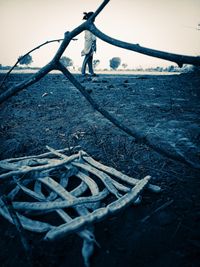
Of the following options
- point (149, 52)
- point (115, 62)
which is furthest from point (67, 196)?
point (115, 62)

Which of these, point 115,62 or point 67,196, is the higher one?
point 67,196

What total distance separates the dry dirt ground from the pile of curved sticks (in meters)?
0.14

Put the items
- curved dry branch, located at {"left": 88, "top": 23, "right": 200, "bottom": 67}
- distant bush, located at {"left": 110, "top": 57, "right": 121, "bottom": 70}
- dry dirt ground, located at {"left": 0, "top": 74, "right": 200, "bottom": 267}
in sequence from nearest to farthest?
curved dry branch, located at {"left": 88, "top": 23, "right": 200, "bottom": 67}
dry dirt ground, located at {"left": 0, "top": 74, "right": 200, "bottom": 267}
distant bush, located at {"left": 110, "top": 57, "right": 121, "bottom": 70}

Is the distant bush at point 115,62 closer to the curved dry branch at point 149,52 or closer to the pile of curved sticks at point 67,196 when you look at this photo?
the pile of curved sticks at point 67,196

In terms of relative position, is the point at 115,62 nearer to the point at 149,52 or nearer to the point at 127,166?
the point at 127,166

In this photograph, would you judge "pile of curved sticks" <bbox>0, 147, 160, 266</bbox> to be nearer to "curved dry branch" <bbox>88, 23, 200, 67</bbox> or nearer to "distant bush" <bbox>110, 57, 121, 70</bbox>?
"curved dry branch" <bbox>88, 23, 200, 67</bbox>

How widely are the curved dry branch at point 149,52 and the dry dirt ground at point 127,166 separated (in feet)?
4.20

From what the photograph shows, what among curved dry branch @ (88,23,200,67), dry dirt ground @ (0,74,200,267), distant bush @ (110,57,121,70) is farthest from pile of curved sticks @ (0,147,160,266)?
distant bush @ (110,57,121,70)

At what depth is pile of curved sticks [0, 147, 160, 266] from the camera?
1.48 m

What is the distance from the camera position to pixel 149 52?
1.04m

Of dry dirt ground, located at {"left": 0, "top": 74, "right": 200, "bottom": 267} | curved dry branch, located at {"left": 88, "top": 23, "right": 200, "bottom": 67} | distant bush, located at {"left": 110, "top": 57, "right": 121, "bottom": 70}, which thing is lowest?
distant bush, located at {"left": 110, "top": 57, "right": 121, "bottom": 70}

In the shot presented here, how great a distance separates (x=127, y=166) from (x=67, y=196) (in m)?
1.01

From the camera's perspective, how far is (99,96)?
255 inches

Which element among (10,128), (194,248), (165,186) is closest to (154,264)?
(194,248)
